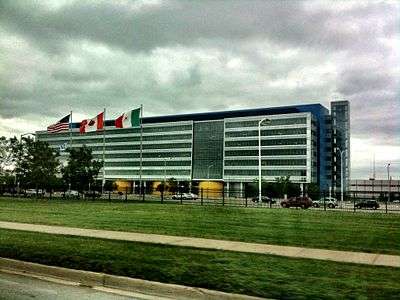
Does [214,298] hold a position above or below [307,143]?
below

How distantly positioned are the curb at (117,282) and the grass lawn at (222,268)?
1.07 ft

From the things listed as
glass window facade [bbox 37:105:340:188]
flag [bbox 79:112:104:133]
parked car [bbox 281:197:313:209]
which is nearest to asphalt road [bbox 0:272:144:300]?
parked car [bbox 281:197:313:209]

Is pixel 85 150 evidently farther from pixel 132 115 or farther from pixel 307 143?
pixel 307 143

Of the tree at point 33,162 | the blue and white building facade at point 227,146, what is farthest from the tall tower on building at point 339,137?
the tree at point 33,162

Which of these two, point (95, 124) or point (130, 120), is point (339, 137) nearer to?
point (95, 124)

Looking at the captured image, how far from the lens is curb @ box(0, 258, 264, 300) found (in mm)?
8156

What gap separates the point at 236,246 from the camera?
45.0 feet

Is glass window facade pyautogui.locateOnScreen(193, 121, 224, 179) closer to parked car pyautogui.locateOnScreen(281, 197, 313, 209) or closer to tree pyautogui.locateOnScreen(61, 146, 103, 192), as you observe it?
tree pyautogui.locateOnScreen(61, 146, 103, 192)

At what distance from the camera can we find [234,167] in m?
152

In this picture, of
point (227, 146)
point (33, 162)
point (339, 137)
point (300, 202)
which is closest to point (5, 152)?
point (33, 162)

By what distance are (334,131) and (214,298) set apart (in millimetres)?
165622

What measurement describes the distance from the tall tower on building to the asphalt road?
163m

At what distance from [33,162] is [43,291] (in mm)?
51744

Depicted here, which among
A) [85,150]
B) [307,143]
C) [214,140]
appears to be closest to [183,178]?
[214,140]
